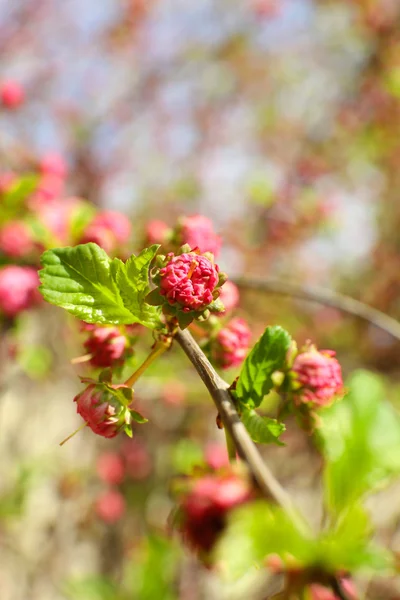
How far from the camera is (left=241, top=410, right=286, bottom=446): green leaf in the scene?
2.34ft

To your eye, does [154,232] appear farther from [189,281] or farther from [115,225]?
[189,281]

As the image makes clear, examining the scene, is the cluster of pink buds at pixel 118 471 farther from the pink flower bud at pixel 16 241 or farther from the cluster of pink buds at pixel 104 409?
the cluster of pink buds at pixel 104 409

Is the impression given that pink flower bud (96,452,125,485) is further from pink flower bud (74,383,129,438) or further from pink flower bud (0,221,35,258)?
pink flower bud (74,383,129,438)

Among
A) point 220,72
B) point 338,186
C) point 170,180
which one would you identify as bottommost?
point 338,186

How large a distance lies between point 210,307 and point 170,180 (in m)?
5.26

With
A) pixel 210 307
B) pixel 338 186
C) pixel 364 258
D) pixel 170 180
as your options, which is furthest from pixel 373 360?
pixel 210 307

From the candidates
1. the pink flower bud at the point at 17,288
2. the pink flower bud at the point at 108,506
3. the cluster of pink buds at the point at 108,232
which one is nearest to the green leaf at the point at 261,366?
the cluster of pink buds at the point at 108,232

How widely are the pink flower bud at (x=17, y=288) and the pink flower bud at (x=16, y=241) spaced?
0.16 feet

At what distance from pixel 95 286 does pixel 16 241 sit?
3.21 feet

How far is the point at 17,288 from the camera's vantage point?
1.59 m

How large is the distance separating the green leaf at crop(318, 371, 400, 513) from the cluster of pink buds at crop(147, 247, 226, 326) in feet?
0.74

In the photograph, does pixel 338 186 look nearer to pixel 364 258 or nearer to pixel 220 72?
pixel 364 258

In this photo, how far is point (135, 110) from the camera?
628cm

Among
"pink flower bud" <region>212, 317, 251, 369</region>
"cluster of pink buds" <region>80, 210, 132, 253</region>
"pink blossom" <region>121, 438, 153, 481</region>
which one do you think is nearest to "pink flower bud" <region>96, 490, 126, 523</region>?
"pink blossom" <region>121, 438, 153, 481</region>
